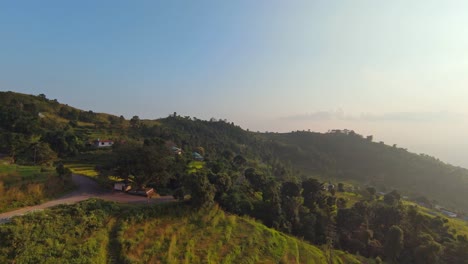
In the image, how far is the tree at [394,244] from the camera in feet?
133

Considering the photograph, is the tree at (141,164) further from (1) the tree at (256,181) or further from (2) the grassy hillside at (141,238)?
(1) the tree at (256,181)

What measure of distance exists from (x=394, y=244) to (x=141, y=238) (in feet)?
120

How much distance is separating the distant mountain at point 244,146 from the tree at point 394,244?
4150 cm

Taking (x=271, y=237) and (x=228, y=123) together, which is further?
(x=228, y=123)

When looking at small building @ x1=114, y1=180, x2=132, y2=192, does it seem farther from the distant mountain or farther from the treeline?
the distant mountain

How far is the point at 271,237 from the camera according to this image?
30297mm

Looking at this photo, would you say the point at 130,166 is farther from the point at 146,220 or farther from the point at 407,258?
the point at 407,258

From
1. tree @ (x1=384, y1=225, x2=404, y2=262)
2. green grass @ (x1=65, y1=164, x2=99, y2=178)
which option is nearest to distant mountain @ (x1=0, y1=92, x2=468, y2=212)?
green grass @ (x1=65, y1=164, x2=99, y2=178)

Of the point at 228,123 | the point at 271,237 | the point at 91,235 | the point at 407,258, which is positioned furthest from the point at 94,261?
the point at 228,123

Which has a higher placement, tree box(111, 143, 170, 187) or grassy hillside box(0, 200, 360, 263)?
tree box(111, 143, 170, 187)

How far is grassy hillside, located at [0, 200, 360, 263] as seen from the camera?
18.5m

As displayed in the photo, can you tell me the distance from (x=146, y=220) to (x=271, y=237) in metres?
13.5

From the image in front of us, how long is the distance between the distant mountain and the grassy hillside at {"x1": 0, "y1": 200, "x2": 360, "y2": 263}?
25.6 m

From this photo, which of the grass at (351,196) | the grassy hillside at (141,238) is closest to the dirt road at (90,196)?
the grassy hillside at (141,238)
